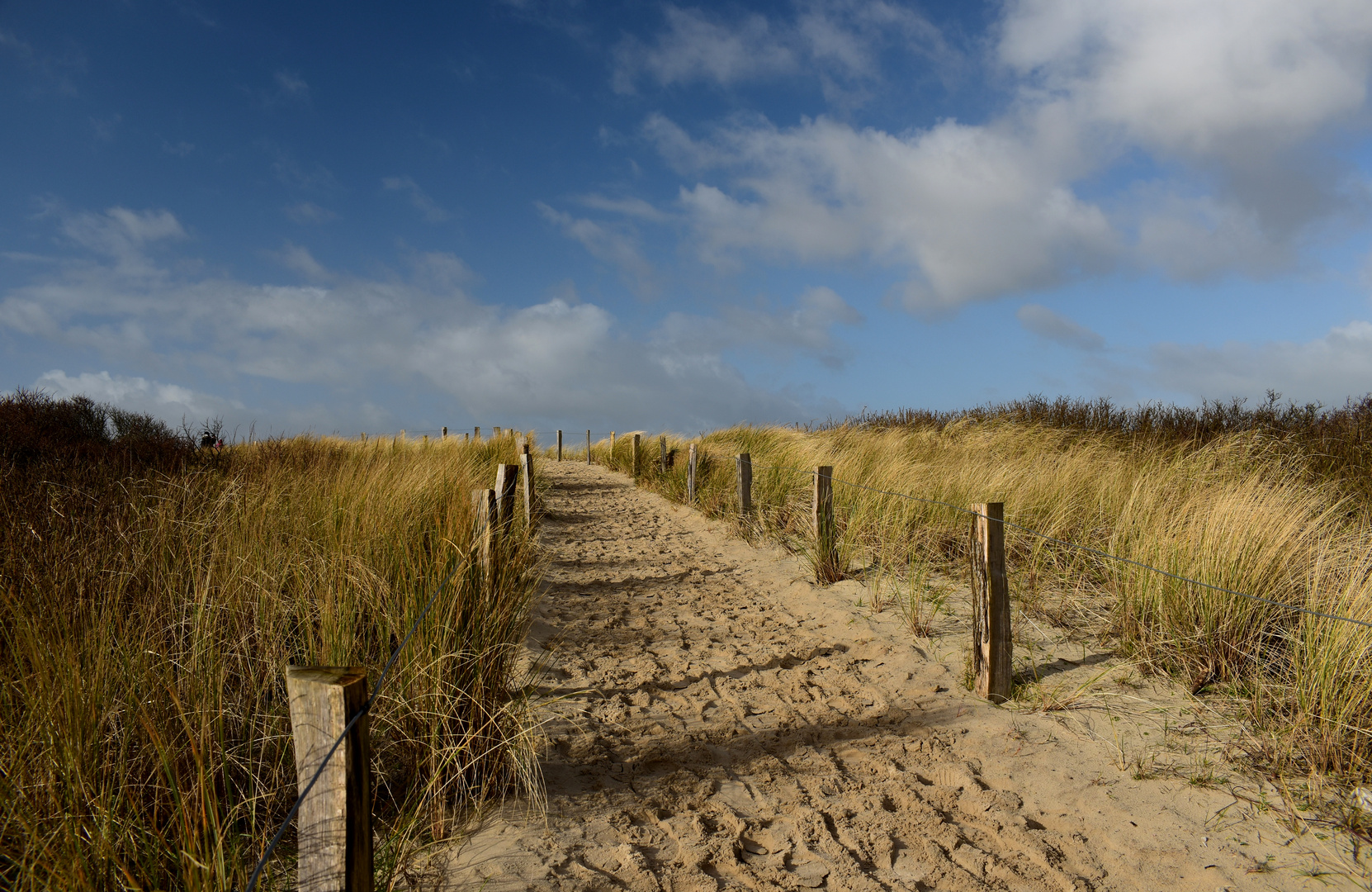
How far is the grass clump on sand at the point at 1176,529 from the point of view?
3.37 m

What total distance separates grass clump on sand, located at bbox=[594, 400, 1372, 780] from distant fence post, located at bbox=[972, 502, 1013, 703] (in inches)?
39.0

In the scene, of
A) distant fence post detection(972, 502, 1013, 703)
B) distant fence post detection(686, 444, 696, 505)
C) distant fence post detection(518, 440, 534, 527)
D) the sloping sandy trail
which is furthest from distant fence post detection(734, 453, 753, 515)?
distant fence post detection(972, 502, 1013, 703)

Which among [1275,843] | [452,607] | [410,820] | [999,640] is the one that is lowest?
[1275,843]

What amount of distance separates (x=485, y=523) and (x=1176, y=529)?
15.3ft

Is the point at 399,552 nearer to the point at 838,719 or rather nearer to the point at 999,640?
the point at 838,719

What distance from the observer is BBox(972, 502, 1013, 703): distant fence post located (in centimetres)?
389

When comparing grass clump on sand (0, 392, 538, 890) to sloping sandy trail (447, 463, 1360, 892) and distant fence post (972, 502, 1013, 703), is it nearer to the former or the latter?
sloping sandy trail (447, 463, 1360, 892)

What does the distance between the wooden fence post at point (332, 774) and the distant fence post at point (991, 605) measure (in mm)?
3359

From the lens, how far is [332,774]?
4.92ft

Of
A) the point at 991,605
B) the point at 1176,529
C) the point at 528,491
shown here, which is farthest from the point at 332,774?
the point at 528,491

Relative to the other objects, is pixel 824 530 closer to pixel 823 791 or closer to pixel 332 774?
pixel 823 791

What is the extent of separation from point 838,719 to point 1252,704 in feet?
6.77

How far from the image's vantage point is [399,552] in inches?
147

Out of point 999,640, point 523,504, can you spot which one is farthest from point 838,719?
point 523,504
